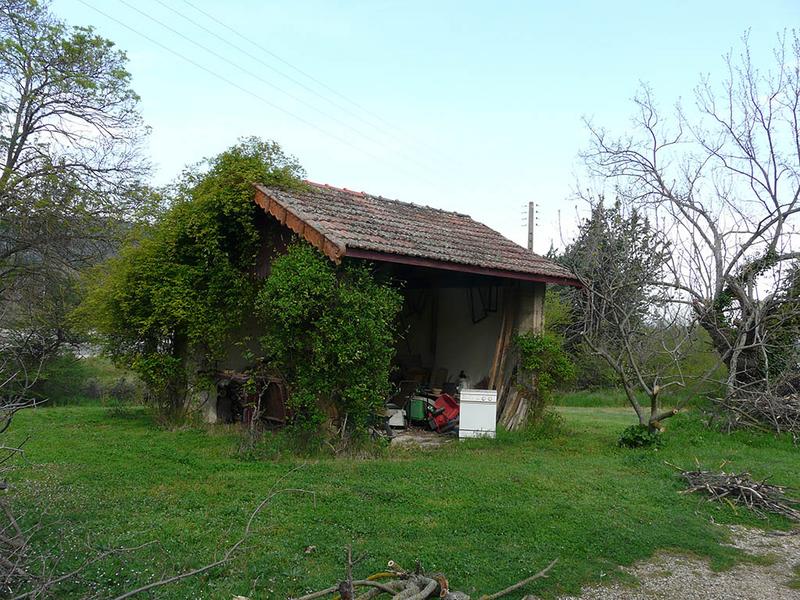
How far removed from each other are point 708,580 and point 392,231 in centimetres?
631

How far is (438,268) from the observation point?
9.12 metres

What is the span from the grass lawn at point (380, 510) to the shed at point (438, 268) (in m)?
2.57

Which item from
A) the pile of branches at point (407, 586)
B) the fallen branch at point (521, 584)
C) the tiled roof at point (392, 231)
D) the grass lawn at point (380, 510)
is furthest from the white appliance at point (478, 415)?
the pile of branches at point (407, 586)

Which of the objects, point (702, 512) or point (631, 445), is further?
Result: point (631, 445)

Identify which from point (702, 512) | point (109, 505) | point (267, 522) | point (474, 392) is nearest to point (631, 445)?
point (474, 392)

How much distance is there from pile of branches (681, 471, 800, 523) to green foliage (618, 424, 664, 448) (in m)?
2.30

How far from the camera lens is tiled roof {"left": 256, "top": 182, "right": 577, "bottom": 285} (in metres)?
8.30

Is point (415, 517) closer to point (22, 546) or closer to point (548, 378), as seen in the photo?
point (22, 546)

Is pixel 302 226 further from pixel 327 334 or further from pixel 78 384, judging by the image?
pixel 78 384

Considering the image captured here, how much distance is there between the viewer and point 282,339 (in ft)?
26.4

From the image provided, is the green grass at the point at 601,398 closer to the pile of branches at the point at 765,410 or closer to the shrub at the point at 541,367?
the pile of branches at the point at 765,410

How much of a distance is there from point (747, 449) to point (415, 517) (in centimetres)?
680

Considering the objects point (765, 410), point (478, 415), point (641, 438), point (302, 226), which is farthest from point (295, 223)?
point (765, 410)

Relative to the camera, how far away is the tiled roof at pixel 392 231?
830cm
